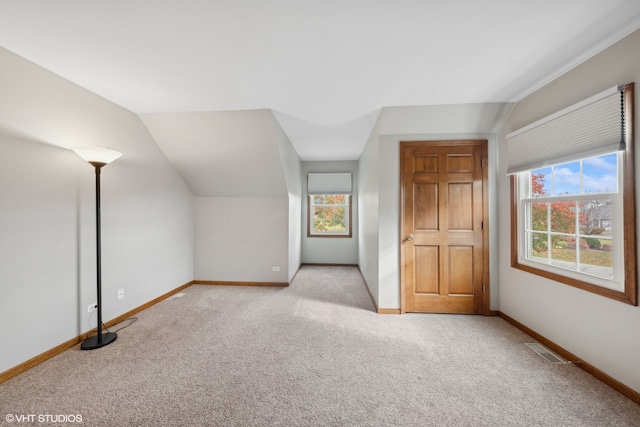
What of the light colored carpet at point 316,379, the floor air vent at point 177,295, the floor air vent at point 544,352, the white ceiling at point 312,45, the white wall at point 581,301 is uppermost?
the white ceiling at point 312,45

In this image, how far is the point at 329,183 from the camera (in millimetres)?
5633

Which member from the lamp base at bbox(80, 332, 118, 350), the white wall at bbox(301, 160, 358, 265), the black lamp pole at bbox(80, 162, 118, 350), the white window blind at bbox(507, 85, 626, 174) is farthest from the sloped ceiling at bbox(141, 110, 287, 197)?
the white window blind at bbox(507, 85, 626, 174)

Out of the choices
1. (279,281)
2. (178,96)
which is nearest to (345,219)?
(279,281)

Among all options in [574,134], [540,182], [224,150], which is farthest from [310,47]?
[540,182]

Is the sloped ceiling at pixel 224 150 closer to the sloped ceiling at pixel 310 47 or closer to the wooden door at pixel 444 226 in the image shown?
the sloped ceiling at pixel 310 47

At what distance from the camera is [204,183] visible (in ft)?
12.9

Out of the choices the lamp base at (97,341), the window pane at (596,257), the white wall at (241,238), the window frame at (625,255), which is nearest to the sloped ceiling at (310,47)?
the window frame at (625,255)

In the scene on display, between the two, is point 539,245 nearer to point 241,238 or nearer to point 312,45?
point 312,45

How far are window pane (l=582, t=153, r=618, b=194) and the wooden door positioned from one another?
0.95 meters

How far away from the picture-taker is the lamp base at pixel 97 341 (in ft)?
7.19

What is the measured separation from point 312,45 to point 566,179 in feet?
8.14

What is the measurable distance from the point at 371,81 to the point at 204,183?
3.03 m

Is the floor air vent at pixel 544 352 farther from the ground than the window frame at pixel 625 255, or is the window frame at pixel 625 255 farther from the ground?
the window frame at pixel 625 255

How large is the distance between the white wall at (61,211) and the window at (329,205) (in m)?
3.22
